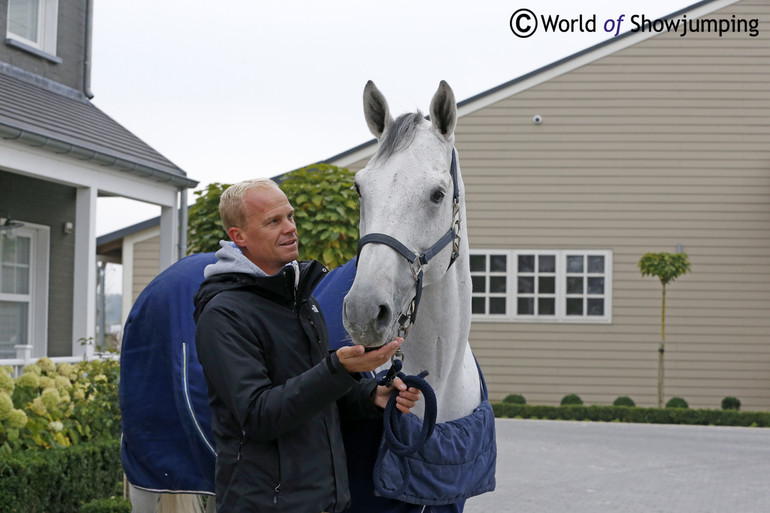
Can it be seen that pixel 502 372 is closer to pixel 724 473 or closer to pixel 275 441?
pixel 724 473

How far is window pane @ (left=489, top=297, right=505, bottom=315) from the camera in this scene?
17.4m

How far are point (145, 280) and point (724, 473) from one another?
10935mm

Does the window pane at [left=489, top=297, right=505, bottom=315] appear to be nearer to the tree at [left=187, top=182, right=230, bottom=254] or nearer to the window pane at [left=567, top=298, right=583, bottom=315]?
the window pane at [left=567, top=298, right=583, bottom=315]

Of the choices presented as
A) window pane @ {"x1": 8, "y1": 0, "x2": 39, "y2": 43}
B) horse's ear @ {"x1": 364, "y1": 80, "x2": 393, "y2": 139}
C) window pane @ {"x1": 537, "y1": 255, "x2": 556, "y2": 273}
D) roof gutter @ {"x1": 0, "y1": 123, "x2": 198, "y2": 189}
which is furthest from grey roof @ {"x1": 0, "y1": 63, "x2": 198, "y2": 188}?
window pane @ {"x1": 537, "y1": 255, "x2": 556, "y2": 273}

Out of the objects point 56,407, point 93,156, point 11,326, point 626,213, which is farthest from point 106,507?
point 626,213

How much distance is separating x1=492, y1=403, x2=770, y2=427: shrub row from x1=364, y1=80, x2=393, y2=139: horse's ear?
12955 mm

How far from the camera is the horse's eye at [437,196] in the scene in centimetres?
267

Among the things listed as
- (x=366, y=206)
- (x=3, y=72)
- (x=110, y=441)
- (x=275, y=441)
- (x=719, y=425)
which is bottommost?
(x=719, y=425)

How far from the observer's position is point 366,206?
266 cm

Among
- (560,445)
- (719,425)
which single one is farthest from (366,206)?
(719,425)

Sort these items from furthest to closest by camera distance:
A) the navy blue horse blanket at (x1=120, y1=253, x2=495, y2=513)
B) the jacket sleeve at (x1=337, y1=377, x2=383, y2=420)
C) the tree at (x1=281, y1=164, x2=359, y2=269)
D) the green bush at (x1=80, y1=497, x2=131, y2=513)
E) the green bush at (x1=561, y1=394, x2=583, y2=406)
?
the green bush at (x1=561, y1=394, x2=583, y2=406)
the tree at (x1=281, y1=164, x2=359, y2=269)
the green bush at (x1=80, y1=497, x2=131, y2=513)
the navy blue horse blanket at (x1=120, y1=253, x2=495, y2=513)
the jacket sleeve at (x1=337, y1=377, x2=383, y2=420)

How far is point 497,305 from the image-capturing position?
685 inches

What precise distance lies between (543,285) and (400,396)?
49.0 ft

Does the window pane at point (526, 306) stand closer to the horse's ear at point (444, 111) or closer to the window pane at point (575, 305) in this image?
the window pane at point (575, 305)
